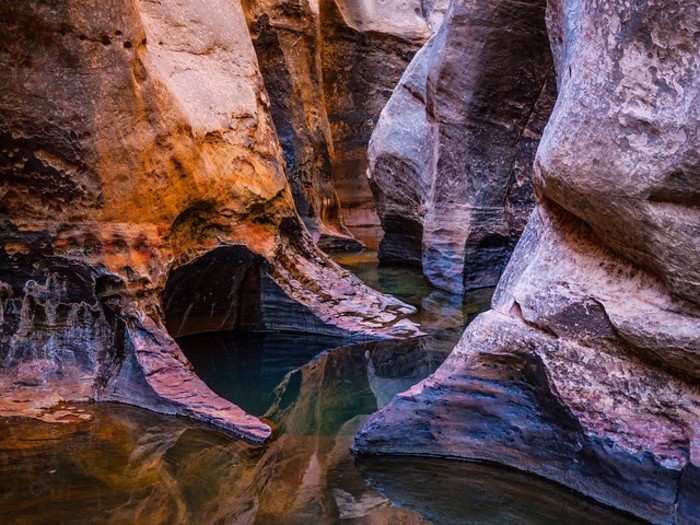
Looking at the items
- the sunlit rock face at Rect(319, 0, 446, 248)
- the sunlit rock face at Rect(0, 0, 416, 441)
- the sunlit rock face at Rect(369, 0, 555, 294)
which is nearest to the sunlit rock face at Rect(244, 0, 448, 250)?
the sunlit rock face at Rect(319, 0, 446, 248)

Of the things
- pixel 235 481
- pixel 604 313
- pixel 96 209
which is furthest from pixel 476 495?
pixel 96 209

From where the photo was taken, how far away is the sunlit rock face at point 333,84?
9172mm

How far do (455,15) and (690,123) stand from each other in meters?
4.04

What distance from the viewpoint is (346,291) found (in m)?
5.88

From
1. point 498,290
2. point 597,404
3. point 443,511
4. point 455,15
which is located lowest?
point 443,511

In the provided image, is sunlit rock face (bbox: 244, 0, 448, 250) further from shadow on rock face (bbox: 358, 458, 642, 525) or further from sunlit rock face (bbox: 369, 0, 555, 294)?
shadow on rock face (bbox: 358, 458, 642, 525)

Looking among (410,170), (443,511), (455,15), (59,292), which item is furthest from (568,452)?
(410,170)

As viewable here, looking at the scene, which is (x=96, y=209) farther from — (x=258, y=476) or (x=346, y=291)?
(x=346, y=291)

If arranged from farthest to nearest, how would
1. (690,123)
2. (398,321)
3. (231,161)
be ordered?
(398,321), (231,161), (690,123)

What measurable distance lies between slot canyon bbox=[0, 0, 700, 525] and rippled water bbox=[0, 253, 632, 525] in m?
0.01

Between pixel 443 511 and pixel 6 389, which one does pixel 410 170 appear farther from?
pixel 443 511

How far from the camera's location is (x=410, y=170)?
7.73 m

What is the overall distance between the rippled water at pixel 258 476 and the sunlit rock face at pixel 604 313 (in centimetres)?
15

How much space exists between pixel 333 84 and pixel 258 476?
28.4 ft
